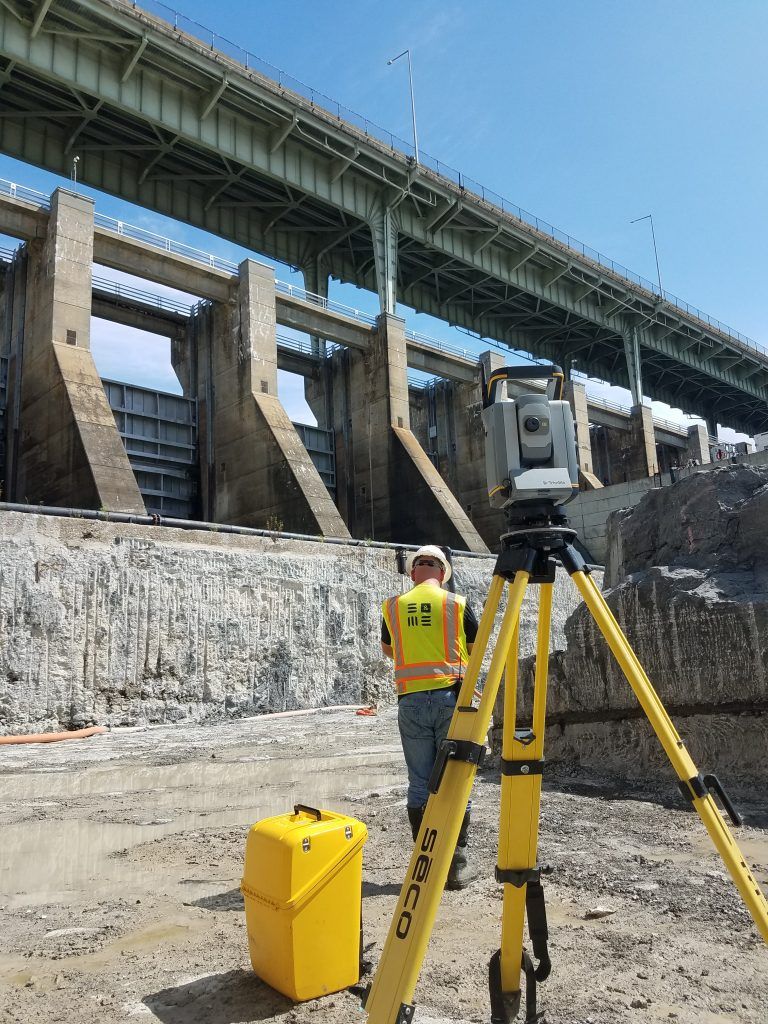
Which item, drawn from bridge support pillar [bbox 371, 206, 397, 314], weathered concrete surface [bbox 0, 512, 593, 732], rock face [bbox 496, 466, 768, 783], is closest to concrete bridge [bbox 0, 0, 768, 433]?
bridge support pillar [bbox 371, 206, 397, 314]

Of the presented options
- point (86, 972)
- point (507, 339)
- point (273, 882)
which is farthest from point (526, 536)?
point (507, 339)

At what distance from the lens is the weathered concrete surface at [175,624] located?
984cm

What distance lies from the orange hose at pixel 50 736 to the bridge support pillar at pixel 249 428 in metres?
7.85

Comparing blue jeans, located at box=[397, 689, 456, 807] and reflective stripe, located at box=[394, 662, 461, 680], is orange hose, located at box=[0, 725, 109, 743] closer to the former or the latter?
blue jeans, located at box=[397, 689, 456, 807]

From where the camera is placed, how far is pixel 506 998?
6.07ft

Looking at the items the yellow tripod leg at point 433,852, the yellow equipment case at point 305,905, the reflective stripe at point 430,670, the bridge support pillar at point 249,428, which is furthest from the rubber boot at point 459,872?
the bridge support pillar at point 249,428

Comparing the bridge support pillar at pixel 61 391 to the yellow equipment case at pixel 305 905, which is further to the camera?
the bridge support pillar at pixel 61 391

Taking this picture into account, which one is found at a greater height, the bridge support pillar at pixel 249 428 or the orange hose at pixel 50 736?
the bridge support pillar at pixel 249 428

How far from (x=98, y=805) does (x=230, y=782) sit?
1.20m

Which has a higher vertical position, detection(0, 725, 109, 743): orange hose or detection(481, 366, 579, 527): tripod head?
detection(481, 366, 579, 527): tripod head

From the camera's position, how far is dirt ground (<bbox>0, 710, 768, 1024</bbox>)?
82.4 inches

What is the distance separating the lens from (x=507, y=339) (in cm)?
3441

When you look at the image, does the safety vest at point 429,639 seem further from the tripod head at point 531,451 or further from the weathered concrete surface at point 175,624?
the weathered concrete surface at point 175,624

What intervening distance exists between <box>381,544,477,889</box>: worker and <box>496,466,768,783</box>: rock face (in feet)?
7.10
